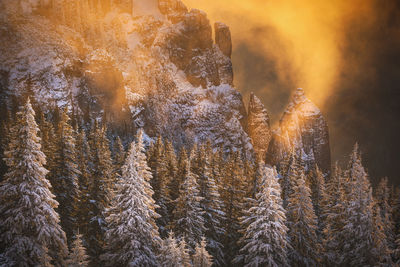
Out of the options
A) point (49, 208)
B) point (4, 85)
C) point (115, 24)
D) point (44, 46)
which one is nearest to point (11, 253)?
point (49, 208)

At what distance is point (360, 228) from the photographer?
21750 millimetres

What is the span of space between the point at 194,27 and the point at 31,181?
164944 millimetres

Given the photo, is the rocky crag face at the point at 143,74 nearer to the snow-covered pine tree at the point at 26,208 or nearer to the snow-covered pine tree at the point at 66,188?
the snow-covered pine tree at the point at 66,188

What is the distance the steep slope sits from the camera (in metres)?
105

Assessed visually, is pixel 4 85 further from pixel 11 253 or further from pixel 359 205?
pixel 359 205

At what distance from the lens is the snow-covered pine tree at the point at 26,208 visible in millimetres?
15961

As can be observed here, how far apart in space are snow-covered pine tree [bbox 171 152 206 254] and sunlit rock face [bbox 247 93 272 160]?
151 meters

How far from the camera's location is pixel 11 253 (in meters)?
15.9

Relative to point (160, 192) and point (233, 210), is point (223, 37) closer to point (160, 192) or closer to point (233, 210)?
point (233, 210)

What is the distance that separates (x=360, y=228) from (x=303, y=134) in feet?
523

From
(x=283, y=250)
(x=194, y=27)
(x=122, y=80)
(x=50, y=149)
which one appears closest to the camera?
(x=283, y=250)

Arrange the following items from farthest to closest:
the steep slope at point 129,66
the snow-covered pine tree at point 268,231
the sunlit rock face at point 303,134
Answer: the sunlit rock face at point 303,134 → the steep slope at point 129,66 → the snow-covered pine tree at point 268,231

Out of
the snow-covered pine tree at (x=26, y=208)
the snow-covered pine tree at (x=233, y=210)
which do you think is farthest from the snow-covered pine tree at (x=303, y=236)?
the snow-covered pine tree at (x=26, y=208)

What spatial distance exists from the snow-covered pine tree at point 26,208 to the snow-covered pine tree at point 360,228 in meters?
20.3
